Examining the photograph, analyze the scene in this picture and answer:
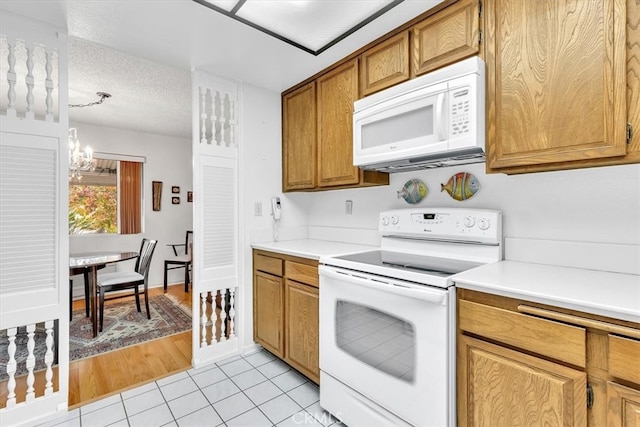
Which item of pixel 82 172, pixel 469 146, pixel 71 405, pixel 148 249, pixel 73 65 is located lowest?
pixel 71 405

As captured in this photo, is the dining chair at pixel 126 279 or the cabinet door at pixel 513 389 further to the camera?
the dining chair at pixel 126 279

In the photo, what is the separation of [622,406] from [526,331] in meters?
0.27

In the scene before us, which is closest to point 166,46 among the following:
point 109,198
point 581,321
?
point 581,321

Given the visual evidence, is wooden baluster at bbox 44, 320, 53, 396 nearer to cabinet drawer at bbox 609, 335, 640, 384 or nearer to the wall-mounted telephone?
the wall-mounted telephone

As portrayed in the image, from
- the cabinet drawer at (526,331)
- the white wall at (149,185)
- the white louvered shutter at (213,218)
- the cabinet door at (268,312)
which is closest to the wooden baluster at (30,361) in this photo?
the white louvered shutter at (213,218)

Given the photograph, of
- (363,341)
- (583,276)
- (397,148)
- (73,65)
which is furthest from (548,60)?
(73,65)

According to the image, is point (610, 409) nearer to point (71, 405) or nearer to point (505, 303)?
point (505, 303)

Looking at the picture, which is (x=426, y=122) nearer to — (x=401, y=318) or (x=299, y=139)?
(x=401, y=318)

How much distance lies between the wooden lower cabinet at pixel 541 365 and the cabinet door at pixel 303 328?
919 millimetres

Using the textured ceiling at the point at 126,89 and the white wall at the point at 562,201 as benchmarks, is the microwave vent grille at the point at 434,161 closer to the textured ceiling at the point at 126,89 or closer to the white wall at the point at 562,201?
the white wall at the point at 562,201

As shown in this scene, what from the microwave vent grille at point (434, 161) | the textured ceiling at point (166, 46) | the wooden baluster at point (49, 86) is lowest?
the microwave vent grille at point (434, 161)

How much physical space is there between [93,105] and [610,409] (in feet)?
15.2

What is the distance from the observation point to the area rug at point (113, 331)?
8.16 feet

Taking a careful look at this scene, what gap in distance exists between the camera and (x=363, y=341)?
5.01ft
